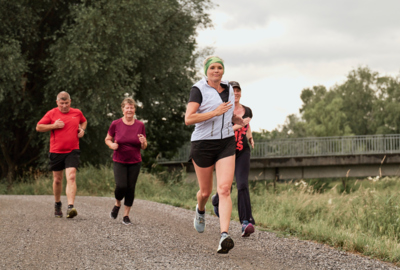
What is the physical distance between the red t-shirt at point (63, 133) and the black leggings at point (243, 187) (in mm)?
2883

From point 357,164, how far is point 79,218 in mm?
29741

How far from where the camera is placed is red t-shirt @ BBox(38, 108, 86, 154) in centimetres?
757

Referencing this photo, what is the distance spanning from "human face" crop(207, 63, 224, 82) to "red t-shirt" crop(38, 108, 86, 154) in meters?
3.34

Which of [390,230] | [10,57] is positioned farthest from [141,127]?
[10,57]

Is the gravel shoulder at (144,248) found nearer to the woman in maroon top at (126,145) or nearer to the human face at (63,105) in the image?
the woman in maroon top at (126,145)

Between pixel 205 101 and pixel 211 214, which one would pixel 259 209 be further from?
pixel 205 101

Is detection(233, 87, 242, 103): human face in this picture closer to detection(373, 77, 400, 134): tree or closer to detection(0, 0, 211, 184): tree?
detection(0, 0, 211, 184): tree

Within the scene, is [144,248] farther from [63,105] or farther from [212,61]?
[63,105]

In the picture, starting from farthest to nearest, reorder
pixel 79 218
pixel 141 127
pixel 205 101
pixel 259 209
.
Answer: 1. pixel 259 209
2. pixel 79 218
3. pixel 141 127
4. pixel 205 101

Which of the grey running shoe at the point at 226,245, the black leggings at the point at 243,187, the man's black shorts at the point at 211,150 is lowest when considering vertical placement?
the grey running shoe at the point at 226,245

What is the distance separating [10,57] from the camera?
16906mm

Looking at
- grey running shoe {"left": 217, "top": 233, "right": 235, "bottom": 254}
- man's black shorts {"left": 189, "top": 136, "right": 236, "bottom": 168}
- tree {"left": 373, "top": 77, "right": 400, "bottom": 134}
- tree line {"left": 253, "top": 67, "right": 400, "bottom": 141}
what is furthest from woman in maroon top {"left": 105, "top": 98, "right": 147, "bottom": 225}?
tree {"left": 373, "top": 77, "right": 400, "bottom": 134}

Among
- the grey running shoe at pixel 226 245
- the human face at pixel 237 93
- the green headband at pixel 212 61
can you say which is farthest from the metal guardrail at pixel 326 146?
the grey running shoe at pixel 226 245

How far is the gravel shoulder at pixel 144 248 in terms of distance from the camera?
4.64 meters
